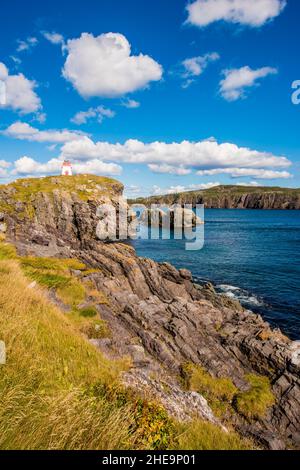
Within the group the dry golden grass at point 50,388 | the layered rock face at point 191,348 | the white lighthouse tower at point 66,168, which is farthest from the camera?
the white lighthouse tower at point 66,168

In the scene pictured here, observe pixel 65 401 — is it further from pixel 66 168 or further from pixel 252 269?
pixel 66 168

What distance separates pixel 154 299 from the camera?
27.3 meters

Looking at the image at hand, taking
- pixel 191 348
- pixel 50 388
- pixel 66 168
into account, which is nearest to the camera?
pixel 50 388

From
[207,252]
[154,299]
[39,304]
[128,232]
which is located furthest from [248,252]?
[39,304]

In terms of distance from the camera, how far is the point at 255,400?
1575 cm

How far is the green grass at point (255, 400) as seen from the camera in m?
15.0

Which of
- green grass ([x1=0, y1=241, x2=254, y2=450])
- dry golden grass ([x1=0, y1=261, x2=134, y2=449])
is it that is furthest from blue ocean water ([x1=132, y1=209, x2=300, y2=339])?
dry golden grass ([x1=0, y1=261, x2=134, y2=449])

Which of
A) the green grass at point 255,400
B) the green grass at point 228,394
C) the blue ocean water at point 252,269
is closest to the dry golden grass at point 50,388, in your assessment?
the green grass at point 228,394

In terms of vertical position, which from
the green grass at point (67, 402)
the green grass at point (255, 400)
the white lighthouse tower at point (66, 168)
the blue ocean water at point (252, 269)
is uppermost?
the white lighthouse tower at point (66, 168)

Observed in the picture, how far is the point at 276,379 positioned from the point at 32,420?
1695 centimetres

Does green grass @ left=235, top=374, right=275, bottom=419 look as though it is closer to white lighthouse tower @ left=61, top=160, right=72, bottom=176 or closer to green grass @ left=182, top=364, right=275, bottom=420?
green grass @ left=182, top=364, right=275, bottom=420

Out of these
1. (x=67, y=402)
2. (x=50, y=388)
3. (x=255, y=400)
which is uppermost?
(x=67, y=402)

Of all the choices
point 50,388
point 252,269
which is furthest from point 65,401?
point 252,269

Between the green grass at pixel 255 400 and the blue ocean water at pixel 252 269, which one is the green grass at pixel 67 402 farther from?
the blue ocean water at pixel 252 269
